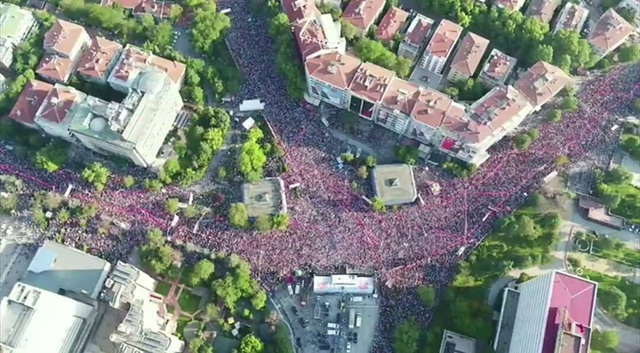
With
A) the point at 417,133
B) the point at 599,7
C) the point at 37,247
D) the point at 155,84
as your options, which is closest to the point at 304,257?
the point at 417,133

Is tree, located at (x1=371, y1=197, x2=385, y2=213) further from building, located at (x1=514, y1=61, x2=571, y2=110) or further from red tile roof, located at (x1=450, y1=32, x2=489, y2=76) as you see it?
building, located at (x1=514, y1=61, x2=571, y2=110)

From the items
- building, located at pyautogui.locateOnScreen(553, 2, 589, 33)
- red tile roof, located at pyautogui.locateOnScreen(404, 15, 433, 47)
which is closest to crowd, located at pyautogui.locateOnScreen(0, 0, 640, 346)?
building, located at pyautogui.locateOnScreen(553, 2, 589, 33)

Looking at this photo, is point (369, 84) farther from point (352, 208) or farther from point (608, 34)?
point (608, 34)

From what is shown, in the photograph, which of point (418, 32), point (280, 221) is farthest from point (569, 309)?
point (418, 32)

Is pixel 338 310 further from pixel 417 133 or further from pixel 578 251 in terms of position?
pixel 578 251

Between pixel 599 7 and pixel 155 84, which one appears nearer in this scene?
pixel 155 84

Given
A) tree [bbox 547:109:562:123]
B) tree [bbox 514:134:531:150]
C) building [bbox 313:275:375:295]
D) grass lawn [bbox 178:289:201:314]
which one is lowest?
grass lawn [bbox 178:289:201:314]
